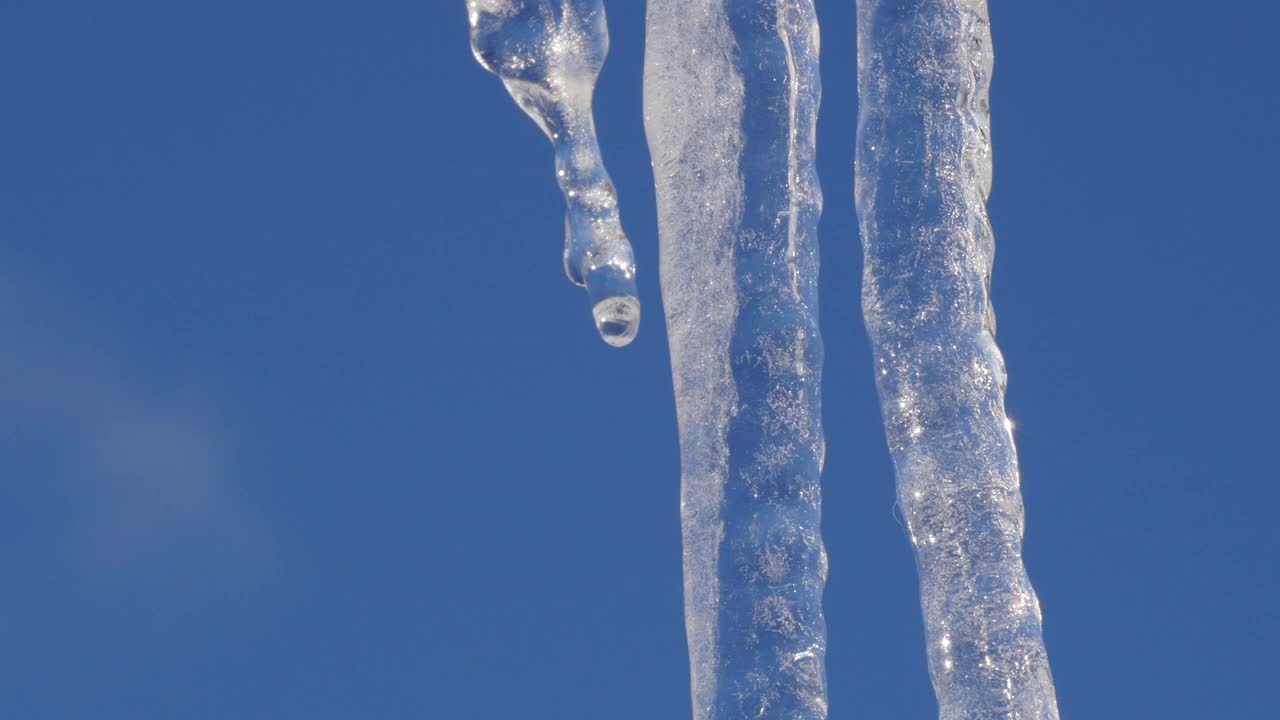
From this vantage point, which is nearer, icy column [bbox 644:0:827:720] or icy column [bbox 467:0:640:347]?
icy column [bbox 644:0:827:720]

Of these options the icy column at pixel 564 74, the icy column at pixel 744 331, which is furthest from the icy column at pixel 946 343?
the icy column at pixel 564 74

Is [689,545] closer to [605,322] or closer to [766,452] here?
[766,452]

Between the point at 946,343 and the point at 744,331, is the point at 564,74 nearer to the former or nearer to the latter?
the point at 744,331

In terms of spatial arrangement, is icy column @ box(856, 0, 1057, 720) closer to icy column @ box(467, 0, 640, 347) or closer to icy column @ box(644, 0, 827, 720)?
icy column @ box(644, 0, 827, 720)

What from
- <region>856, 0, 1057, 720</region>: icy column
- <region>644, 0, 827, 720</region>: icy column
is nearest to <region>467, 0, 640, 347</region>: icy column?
<region>644, 0, 827, 720</region>: icy column

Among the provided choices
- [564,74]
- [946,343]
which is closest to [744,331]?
[946,343]

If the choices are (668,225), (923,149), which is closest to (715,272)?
(668,225)
